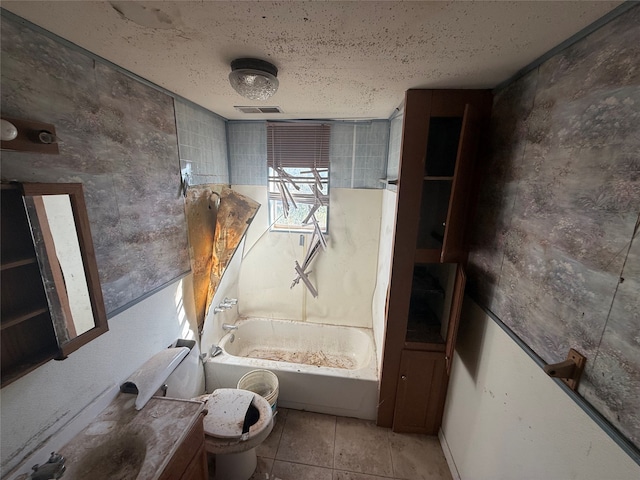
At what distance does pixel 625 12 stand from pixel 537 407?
4.31 feet

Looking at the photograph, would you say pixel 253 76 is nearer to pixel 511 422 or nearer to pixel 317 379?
pixel 511 422

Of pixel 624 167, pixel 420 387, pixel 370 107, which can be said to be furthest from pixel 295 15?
pixel 420 387

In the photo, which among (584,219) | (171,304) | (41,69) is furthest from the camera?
(171,304)

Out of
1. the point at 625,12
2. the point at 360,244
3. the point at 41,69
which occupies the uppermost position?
the point at 625,12

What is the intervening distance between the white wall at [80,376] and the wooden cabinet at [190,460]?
1.57ft

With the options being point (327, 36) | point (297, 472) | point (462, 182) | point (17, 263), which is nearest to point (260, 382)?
point (297, 472)

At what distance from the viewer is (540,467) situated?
3.07 ft

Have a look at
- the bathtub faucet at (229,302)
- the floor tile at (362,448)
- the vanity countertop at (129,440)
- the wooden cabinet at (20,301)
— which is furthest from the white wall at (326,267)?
the wooden cabinet at (20,301)

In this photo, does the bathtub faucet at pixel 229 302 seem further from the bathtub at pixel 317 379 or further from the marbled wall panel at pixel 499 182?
the marbled wall panel at pixel 499 182

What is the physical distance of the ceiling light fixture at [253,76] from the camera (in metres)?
1.14

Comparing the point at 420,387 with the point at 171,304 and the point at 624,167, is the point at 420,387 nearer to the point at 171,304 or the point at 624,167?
the point at 624,167

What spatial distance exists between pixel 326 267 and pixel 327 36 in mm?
2041

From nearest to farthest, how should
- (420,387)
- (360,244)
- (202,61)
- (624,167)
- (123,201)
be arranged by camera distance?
(624,167)
(202,61)
(123,201)
(420,387)
(360,244)

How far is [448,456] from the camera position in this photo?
170cm
